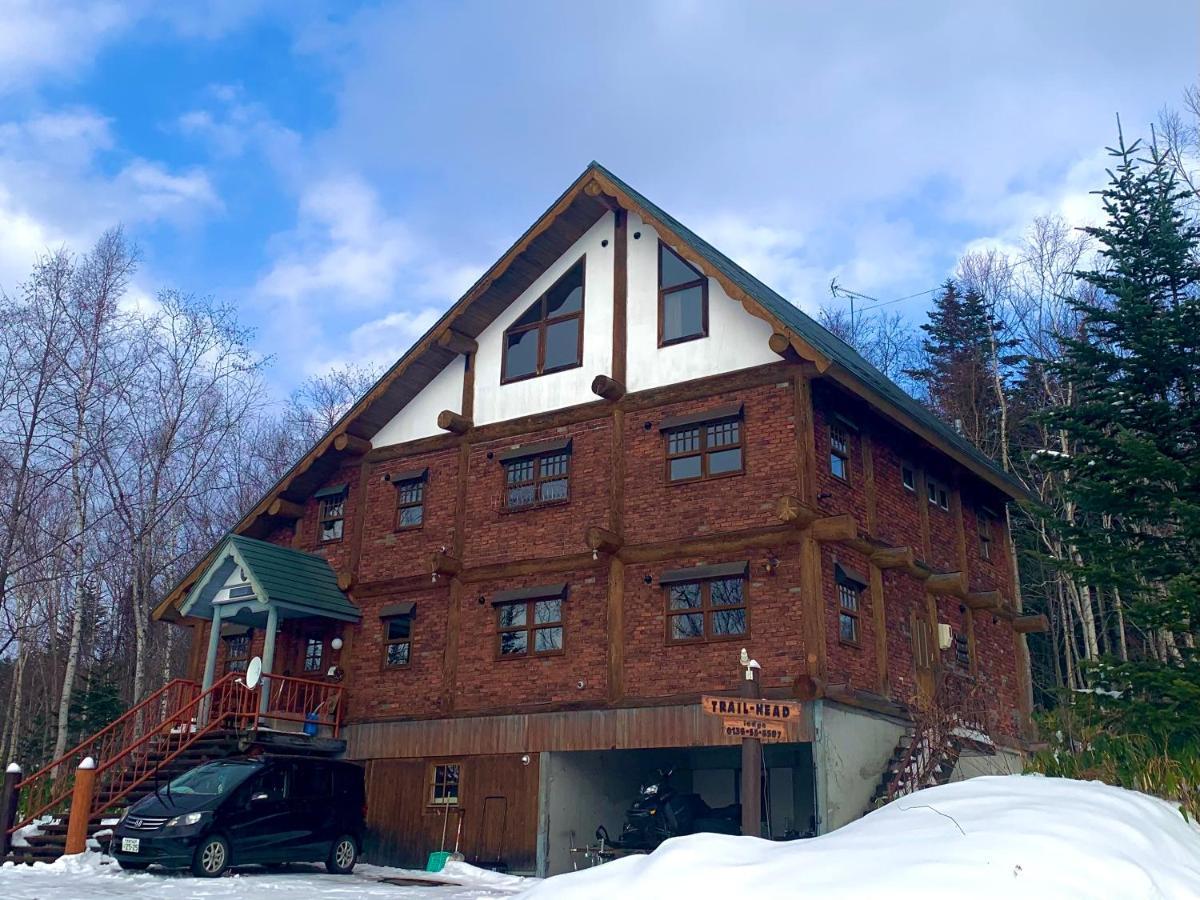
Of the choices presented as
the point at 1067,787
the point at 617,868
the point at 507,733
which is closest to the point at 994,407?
the point at 507,733

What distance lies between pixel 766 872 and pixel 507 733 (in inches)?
454

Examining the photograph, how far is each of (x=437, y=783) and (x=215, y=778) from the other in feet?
16.2

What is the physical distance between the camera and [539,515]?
2097 centimetres

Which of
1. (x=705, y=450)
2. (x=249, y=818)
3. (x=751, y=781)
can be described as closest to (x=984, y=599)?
(x=705, y=450)

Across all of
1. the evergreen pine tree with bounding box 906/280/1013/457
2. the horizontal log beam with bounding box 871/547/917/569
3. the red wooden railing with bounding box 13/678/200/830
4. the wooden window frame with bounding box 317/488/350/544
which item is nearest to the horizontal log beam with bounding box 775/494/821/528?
the horizontal log beam with bounding box 871/547/917/569

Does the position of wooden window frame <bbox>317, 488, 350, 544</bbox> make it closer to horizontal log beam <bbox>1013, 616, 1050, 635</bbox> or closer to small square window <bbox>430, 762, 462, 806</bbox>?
small square window <bbox>430, 762, 462, 806</bbox>

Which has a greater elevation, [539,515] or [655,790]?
[539,515]

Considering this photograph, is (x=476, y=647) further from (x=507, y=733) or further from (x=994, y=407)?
(x=994, y=407)

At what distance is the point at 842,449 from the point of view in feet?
65.1

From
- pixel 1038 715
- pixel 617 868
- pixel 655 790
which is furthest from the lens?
pixel 655 790

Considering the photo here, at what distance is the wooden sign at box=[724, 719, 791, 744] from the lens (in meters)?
13.1

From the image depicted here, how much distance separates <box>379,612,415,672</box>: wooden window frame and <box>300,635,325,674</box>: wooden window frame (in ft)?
5.37

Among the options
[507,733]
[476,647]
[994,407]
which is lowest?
[507,733]

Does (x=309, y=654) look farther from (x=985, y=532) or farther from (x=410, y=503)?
(x=985, y=532)
